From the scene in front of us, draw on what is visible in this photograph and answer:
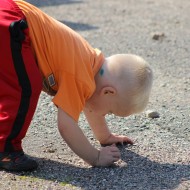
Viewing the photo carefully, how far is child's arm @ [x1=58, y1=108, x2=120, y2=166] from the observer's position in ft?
9.89

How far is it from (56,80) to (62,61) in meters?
0.11

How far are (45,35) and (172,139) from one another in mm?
1075

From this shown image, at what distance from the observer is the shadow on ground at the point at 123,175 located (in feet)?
9.66

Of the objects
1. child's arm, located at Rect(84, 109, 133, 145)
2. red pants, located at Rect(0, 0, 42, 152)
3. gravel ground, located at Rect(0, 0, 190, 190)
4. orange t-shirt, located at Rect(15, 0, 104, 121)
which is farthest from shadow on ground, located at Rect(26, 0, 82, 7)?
red pants, located at Rect(0, 0, 42, 152)

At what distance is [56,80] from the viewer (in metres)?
3.07

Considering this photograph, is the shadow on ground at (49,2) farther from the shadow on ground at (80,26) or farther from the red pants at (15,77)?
the red pants at (15,77)

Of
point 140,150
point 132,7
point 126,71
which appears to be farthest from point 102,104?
point 132,7

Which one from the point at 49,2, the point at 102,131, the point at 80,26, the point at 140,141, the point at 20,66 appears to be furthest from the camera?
the point at 49,2

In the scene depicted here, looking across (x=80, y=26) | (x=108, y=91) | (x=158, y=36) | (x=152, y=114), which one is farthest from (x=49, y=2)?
(x=108, y=91)

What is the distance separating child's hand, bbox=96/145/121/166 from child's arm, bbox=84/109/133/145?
0.30 meters

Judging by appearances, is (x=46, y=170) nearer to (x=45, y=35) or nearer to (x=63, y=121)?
(x=63, y=121)

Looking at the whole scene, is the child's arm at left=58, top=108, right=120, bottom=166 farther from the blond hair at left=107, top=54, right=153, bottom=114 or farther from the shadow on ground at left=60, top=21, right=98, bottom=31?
the shadow on ground at left=60, top=21, right=98, bottom=31

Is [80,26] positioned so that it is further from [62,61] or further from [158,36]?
[62,61]

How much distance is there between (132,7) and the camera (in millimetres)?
9078
